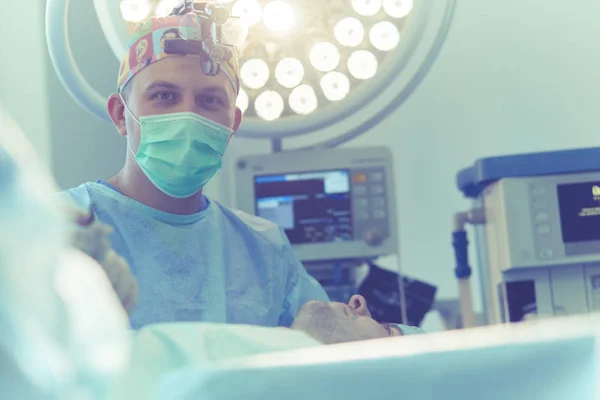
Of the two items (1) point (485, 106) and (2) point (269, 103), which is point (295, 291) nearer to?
(2) point (269, 103)

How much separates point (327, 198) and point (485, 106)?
2.19ft

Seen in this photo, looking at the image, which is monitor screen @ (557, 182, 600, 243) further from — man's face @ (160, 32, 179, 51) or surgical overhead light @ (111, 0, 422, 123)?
man's face @ (160, 32, 179, 51)

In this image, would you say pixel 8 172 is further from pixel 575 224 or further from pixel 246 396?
pixel 575 224

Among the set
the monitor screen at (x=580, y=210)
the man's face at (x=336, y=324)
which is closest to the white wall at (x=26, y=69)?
the man's face at (x=336, y=324)

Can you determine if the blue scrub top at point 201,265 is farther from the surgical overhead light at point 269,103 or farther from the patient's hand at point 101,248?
the patient's hand at point 101,248

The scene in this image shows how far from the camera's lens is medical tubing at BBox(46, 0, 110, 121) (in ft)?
4.87

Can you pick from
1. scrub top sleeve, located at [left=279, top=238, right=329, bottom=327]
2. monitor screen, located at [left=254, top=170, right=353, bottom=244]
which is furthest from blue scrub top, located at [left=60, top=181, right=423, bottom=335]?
monitor screen, located at [left=254, top=170, right=353, bottom=244]

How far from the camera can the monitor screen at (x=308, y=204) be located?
1.79 metres

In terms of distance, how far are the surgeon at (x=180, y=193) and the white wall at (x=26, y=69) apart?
15.0 inches

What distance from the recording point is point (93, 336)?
1.40ft

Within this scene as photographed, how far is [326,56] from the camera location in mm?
1740

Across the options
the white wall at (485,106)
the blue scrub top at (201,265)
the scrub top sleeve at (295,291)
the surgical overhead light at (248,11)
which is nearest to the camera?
the blue scrub top at (201,265)

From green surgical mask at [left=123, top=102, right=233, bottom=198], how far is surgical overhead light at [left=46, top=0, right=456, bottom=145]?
0.32m

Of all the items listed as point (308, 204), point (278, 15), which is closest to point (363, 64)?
point (278, 15)
